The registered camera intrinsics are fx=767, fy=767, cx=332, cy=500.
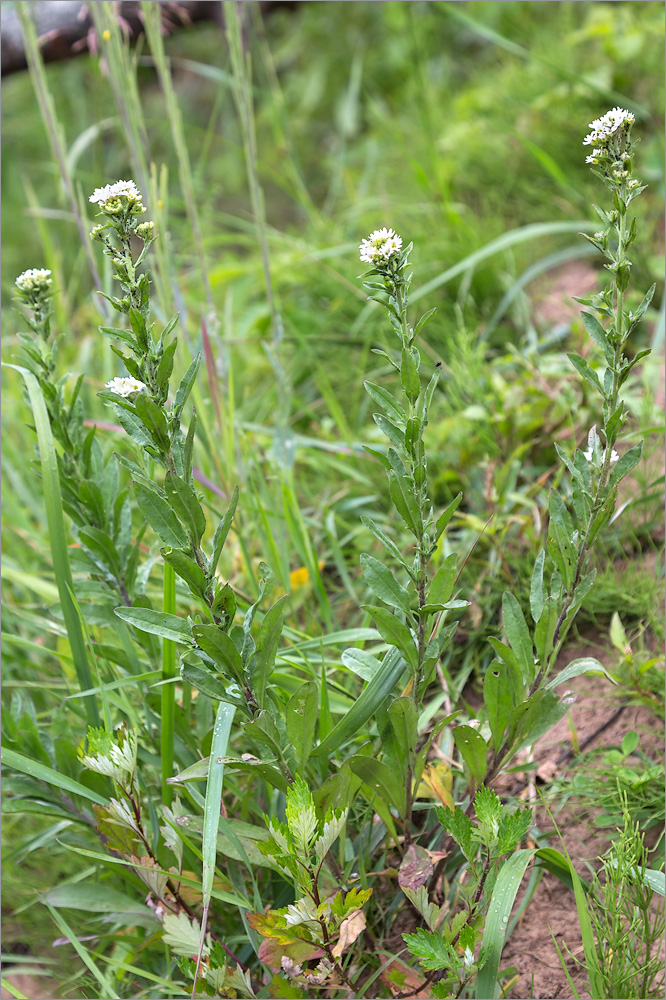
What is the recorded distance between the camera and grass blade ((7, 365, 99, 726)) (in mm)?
970

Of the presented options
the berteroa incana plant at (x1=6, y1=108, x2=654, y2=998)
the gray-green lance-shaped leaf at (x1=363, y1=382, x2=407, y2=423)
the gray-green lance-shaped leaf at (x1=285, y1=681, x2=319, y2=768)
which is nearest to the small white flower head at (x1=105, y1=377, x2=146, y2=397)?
the berteroa incana plant at (x1=6, y1=108, x2=654, y2=998)

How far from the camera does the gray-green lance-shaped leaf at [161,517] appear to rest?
0.76 m

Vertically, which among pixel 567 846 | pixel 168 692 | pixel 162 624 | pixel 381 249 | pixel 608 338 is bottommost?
pixel 567 846

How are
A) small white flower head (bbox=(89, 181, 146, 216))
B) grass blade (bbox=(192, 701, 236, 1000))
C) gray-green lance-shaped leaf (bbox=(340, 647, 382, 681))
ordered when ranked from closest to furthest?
small white flower head (bbox=(89, 181, 146, 216)) < grass blade (bbox=(192, 701, 236, 1000)) < gray-green lance-shaped leaf (bbox=(340, 647, 382, 681))

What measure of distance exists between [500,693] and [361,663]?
0.17 m

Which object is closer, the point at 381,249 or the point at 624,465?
the point at 381,249

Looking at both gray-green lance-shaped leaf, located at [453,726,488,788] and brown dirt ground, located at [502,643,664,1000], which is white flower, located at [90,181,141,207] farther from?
brown dirt ground, located at [502,643,664,1000]

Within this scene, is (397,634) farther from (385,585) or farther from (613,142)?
(613,142)

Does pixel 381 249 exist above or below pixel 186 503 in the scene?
above

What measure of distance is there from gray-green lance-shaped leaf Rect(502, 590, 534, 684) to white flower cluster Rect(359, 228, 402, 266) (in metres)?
0.41

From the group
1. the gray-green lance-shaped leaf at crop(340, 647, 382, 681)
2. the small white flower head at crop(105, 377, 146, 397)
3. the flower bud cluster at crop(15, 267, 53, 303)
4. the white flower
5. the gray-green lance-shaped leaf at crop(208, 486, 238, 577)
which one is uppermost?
the white flower

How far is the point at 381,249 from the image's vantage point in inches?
28.1

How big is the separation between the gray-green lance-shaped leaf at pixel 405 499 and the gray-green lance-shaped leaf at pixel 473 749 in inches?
9.4

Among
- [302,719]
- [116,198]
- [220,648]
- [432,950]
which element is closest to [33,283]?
[116,198]
